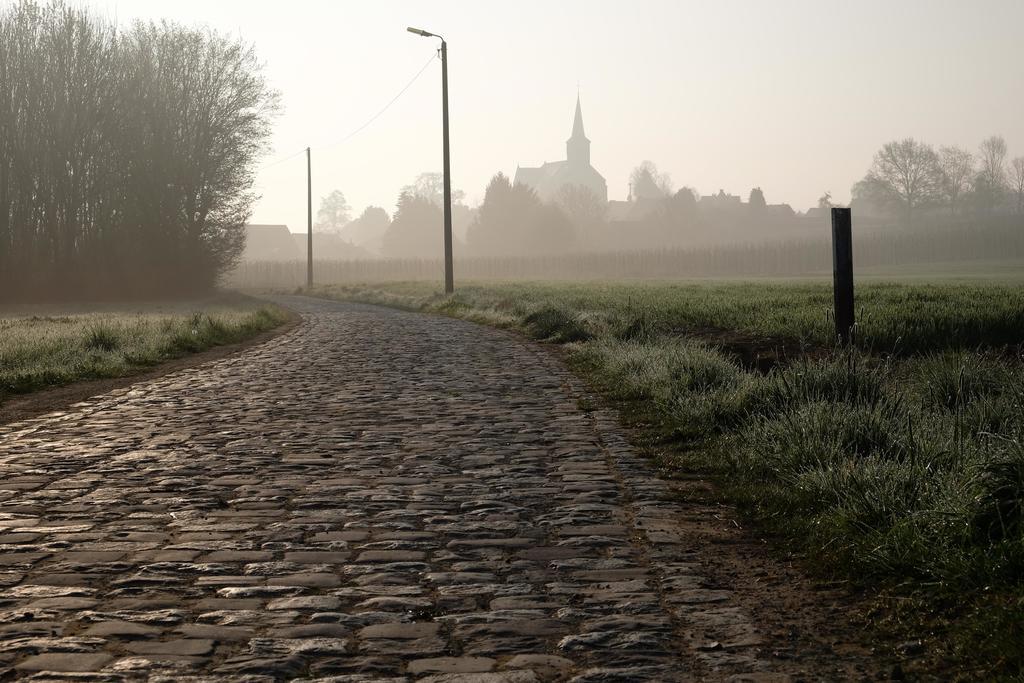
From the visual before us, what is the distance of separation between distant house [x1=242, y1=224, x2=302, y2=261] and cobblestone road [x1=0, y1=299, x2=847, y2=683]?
163m

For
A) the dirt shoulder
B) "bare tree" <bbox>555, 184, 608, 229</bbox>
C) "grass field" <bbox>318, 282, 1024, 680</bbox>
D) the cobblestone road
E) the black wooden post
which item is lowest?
the cobblestone road

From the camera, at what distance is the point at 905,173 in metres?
108

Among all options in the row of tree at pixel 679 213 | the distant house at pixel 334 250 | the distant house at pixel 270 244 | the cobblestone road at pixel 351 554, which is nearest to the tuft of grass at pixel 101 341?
the cobblestone road at pixel 351 554

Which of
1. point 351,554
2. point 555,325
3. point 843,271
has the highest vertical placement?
point 843,271

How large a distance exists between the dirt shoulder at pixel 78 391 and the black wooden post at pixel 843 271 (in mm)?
8462

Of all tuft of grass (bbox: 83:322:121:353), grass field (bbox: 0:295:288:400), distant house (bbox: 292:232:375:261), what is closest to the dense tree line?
grass field (bbox: 0:295:288:400)

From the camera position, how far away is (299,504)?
638 centimetres

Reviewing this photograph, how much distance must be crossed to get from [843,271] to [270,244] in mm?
184486

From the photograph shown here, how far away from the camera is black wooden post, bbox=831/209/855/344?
34.4ft

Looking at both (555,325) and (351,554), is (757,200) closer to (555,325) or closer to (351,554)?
(555,325)

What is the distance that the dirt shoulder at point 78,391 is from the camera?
11269 mm

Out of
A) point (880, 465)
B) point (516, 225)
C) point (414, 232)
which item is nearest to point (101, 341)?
point (880, 465)

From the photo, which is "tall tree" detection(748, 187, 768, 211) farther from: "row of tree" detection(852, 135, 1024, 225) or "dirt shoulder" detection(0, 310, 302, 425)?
"dirt shoulder" detection(0, 310, 302, 425)

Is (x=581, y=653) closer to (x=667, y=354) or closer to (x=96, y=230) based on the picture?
(x=667, y=354)
